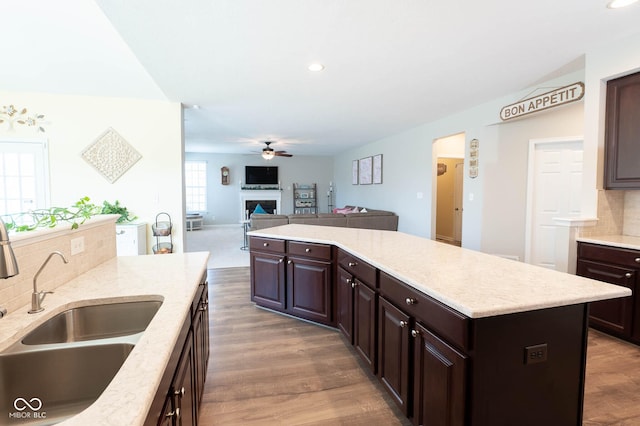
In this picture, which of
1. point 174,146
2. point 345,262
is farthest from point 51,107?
point 345,262

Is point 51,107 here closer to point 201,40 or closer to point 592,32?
point 201,40

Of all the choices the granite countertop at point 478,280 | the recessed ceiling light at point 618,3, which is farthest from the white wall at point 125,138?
the recessed ceiling light at point 618,3

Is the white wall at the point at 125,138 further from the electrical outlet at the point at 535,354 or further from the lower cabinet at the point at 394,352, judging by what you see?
the electrical outlet at the point at 535,354

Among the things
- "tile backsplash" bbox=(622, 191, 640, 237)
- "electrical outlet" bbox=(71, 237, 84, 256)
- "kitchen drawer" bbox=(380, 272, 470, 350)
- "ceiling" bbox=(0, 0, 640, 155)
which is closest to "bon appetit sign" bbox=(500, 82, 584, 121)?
"ceiling" bbox=(0, 0, 640, 155)

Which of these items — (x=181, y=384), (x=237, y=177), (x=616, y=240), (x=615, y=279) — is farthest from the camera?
(x=237, y=177)

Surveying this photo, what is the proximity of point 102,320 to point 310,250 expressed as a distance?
171 centimetres

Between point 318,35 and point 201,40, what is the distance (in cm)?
98

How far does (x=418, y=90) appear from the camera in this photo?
13.2ft

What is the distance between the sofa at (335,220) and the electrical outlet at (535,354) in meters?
4.98

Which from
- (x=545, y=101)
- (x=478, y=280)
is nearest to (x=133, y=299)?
(x=478, y=280)

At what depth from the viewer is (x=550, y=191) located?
449cm

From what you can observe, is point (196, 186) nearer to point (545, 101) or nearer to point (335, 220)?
point (335, 220)

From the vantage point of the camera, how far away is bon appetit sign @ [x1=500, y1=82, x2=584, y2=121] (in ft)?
10.9

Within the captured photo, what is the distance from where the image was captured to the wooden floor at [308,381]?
1798mm
